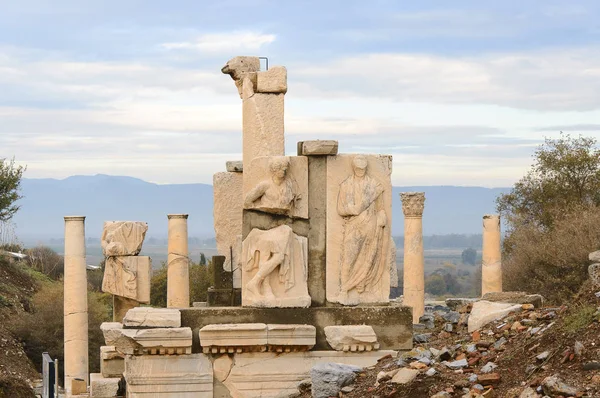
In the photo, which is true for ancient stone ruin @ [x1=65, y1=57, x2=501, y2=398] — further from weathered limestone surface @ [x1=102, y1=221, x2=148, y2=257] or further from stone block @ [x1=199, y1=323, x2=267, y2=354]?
weathered limestone surface @ [x1=102, y1=221, x2=148, y2=257]

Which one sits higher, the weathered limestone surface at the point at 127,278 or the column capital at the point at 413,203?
the column capital at the point at 413,203

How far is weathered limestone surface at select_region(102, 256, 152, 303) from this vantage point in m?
24.2

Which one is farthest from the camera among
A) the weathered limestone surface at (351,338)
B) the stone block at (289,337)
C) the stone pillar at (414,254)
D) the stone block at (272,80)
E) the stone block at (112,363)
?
the stone pillar at (414,254)

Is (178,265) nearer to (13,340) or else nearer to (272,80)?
(272,80)

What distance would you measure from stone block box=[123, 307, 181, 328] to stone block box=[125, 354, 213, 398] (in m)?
0.36

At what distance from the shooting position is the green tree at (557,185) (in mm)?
34625

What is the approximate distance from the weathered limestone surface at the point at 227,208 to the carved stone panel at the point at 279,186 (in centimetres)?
407

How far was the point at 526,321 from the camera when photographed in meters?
13.1

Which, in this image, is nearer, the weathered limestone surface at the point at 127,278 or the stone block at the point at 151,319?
the stone block at the point at 151,319

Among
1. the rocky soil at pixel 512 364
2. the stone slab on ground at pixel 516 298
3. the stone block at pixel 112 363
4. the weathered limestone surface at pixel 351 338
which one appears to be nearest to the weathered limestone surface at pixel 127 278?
the stone block at pixel 112 363

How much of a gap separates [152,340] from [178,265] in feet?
33.6

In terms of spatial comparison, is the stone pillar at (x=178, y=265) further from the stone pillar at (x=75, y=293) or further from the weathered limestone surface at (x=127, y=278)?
the stone pillar at (x=75, y=293)

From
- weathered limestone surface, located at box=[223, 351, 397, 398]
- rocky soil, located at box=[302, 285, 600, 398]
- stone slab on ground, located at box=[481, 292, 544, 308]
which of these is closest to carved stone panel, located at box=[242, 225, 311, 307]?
weathered limestone surface, located at box=[223, 351, 397, 398]

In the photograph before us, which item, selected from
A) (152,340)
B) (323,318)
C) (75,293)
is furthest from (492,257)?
(152,340)
